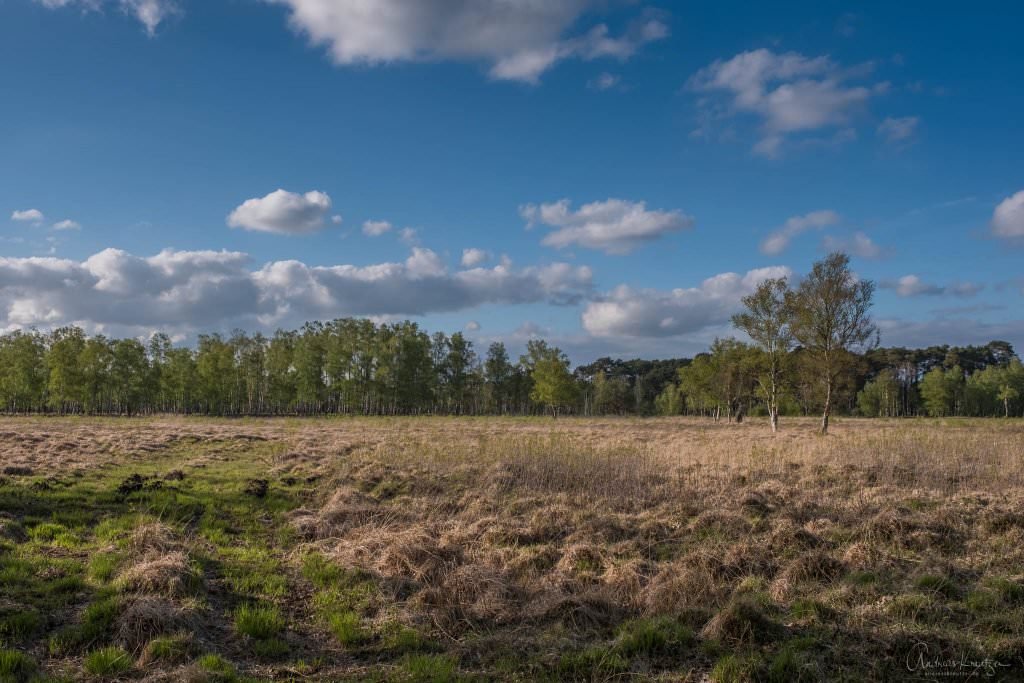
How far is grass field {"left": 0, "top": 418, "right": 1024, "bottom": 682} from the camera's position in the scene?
658 centimetres

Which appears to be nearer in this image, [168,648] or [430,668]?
[430,668]

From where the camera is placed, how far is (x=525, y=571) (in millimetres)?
9953

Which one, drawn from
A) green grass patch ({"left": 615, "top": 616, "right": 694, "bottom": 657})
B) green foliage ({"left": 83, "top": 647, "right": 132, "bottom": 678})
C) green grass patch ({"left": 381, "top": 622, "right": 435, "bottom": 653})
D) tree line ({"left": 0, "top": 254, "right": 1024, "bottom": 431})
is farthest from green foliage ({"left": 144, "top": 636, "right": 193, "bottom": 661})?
tree line ({"left": 0, "top": 254, "right": 1024, "bottom": 431})

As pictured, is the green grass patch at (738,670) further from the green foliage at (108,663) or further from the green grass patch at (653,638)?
the green foliage at (108,663)

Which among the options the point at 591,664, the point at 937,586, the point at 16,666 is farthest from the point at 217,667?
the point at 937,586

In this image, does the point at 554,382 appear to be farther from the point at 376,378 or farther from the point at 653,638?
the point at 653,638

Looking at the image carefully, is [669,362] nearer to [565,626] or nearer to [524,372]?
[524,372]

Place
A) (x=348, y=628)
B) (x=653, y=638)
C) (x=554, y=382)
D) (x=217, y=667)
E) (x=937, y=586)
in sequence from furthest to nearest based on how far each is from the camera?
(x=554, y=382) < (x=937, y=586) < (x=348, y=628) < (x=653, y=638) < (x=217, y=667)

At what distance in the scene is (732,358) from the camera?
63.2m

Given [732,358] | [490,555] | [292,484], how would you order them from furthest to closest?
[732,358]
[292,484]
[490,555]

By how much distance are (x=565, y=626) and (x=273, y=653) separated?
12.0 feet

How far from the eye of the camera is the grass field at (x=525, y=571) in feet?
21.6

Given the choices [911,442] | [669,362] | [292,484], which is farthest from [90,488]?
[669,362]

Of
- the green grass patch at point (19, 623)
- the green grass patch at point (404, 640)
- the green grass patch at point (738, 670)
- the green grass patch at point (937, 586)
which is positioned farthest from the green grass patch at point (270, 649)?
the green grass patch at point (937, 586)
